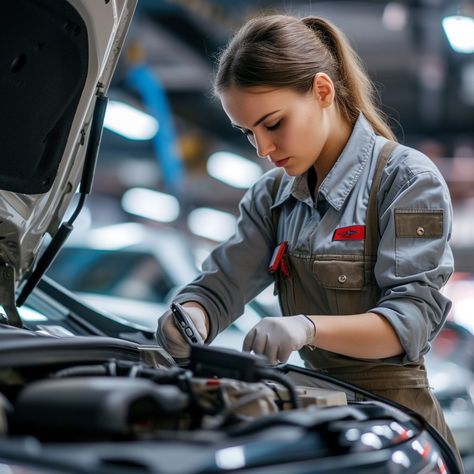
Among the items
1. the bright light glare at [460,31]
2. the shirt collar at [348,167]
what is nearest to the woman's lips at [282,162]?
the shirt collar at [348,167]

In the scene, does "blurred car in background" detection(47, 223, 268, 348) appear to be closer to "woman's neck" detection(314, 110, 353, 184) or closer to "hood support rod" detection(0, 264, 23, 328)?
"hood support rod" detection(0, 264, 23, 328)

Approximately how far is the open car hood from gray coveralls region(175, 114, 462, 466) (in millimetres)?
474

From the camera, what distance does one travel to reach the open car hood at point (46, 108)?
2.25 m

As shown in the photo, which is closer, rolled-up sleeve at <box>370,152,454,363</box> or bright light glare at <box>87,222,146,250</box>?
rolled-up sleeve at <box>370,152,454,363</box>

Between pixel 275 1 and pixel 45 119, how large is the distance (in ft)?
15.5

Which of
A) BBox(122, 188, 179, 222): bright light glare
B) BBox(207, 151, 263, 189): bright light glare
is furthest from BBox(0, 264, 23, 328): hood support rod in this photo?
BBox(122, 188, 179, 222): bright light glare

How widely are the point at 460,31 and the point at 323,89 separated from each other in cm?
497

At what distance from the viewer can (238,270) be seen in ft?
7.95

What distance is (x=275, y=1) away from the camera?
681 centimetres

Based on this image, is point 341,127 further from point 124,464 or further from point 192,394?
point 124,464

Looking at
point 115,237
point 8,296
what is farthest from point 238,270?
point 115,237

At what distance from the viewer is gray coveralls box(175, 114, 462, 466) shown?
81.8 inches

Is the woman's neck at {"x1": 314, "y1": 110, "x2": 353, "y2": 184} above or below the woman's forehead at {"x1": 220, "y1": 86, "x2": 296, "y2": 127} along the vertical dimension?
below

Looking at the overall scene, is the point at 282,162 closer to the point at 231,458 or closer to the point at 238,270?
the point at 238,270
